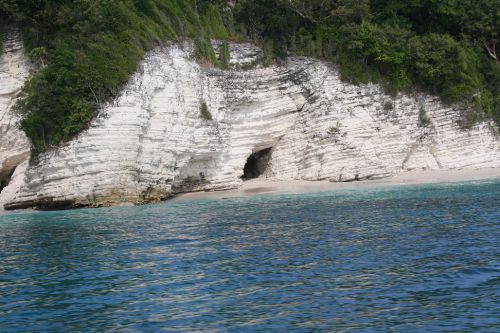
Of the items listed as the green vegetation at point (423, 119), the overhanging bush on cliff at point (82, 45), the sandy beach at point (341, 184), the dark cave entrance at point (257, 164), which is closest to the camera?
the overhanging bush on cliff at point (82, 45)

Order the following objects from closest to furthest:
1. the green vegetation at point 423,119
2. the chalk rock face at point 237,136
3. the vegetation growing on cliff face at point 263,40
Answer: the chalk rock face at point 237,136 → the vegetation growing on cliff face at point 263,40 → the green vegetation at point 423,119

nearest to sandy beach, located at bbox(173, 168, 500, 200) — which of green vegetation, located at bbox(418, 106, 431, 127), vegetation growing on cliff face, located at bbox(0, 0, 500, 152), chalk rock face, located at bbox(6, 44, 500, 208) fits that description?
chalk rock face, located at bbox(6, 44, 500, 208)

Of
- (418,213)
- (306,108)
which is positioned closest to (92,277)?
(418,213)

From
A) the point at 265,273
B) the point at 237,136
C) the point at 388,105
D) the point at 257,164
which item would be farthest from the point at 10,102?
the point at 265,273

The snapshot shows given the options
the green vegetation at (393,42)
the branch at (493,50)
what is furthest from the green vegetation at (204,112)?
the branch at (493,50)

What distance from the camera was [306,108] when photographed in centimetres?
2809

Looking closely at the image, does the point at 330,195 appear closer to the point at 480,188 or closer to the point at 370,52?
the point at 480,188

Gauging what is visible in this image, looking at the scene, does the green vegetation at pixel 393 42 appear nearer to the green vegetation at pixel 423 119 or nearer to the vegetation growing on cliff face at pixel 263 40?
the vegetation growing on cliff face at pixel 263 40

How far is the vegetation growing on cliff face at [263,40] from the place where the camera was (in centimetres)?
2322

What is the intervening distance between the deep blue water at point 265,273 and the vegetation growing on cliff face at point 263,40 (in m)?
9.12

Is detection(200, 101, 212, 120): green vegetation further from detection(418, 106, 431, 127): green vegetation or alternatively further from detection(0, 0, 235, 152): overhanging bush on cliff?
detection(418, 106, 431, 127): green vegetation

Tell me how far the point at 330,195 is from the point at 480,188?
556 cm

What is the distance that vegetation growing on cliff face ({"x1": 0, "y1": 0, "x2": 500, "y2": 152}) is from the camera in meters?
23.2

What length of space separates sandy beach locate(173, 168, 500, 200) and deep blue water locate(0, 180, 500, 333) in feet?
28.6
